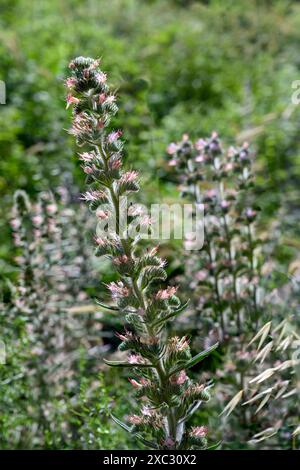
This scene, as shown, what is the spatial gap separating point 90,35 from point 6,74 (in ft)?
4.91

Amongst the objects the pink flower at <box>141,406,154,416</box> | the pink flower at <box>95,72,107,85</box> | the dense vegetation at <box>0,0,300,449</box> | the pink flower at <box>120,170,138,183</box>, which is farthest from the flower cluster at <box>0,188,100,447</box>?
the pink flower at <box>95,72,107,85</box>

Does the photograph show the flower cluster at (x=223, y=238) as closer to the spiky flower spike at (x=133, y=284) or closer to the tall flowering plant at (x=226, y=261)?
the tall flowering plant at (x=226, y=261)

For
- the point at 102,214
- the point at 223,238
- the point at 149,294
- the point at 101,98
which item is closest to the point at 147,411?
the point at 149,294

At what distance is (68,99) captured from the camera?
1.79m

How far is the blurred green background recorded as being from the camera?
180 inches

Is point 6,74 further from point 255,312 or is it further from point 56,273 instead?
point 255,312

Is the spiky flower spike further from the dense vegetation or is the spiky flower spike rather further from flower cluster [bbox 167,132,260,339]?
flower cluster [bbox 167,132,260,339]

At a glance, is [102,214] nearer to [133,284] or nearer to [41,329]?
[133,284]

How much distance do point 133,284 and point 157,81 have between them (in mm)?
5790

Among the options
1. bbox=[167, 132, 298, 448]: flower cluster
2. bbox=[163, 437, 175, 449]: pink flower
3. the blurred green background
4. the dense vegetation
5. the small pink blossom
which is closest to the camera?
the small pink blossom

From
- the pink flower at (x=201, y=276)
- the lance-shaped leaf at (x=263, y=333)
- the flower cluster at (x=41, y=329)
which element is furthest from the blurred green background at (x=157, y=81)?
the lance-shaped leaf at (x=263, y=333)

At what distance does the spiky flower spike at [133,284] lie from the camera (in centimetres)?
178

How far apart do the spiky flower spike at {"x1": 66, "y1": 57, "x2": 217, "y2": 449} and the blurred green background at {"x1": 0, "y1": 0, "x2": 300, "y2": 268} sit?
1.70 metres

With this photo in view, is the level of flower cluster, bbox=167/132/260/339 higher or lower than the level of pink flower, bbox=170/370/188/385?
higher
